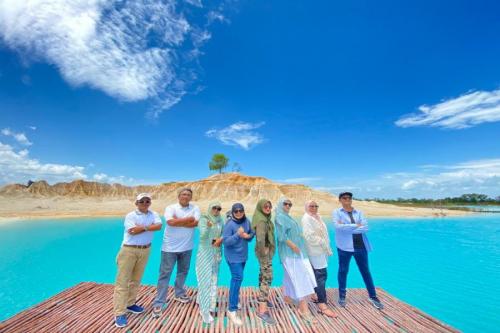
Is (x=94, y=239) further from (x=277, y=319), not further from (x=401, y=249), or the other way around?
(x=401, y=249)

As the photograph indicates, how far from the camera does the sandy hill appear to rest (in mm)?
39500

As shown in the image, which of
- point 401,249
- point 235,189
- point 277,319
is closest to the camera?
point 277,319

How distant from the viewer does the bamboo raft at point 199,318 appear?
383cm

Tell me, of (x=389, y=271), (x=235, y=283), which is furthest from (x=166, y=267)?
(x=389, y=271)

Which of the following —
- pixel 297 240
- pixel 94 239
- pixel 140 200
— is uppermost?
pixel 140 200

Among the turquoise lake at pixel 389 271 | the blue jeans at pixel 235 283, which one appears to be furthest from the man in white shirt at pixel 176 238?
the turquoise lake at pixel 389 271

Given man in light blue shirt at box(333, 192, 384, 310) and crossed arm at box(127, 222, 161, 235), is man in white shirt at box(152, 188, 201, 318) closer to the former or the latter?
crossed arm at box(127, 222, 161, 235)

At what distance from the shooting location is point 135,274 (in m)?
4.13

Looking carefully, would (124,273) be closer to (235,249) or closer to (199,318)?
(199,318)

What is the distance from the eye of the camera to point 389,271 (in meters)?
9.68

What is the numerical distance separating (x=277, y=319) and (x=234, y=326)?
0.76 metres

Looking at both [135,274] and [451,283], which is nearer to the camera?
[135,274]

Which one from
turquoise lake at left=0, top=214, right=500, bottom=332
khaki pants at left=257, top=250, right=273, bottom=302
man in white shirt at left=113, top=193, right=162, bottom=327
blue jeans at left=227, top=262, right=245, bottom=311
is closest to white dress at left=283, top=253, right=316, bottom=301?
khaki pants at left=257, top=250, right=273, bottom=302

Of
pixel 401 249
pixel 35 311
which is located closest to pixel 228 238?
pixel 35 311
